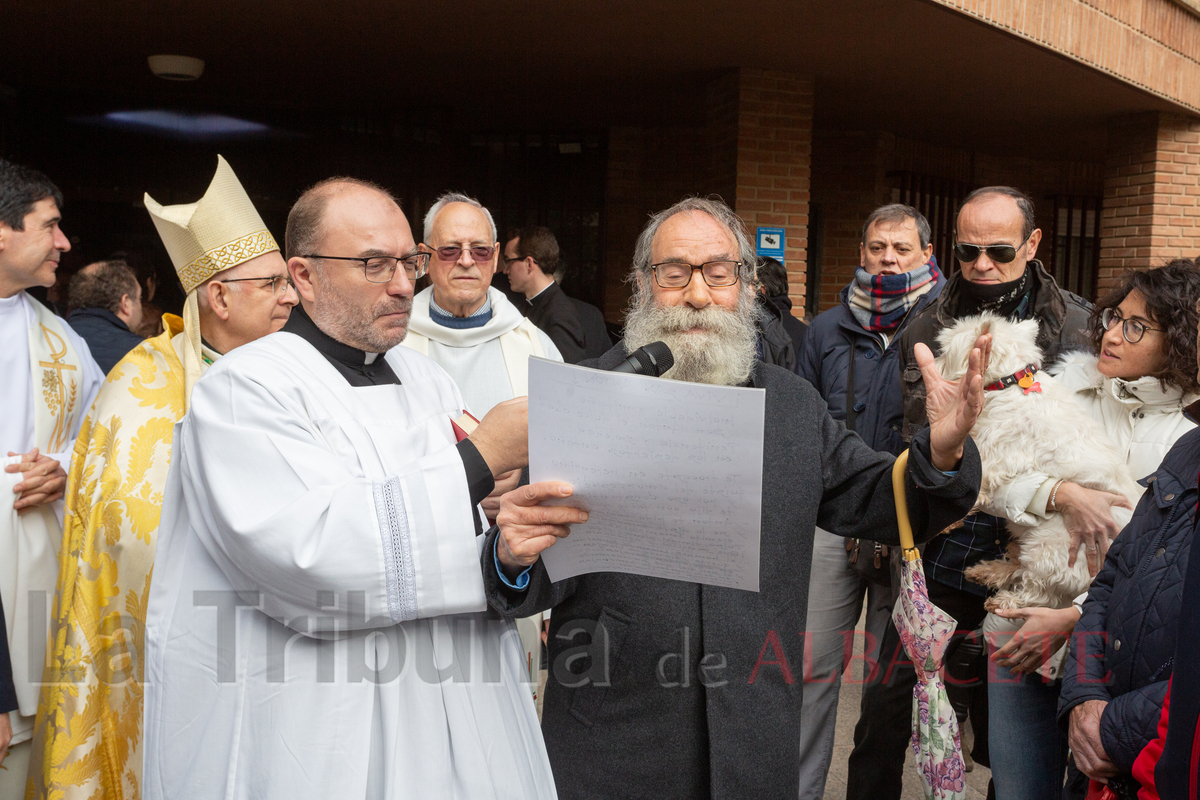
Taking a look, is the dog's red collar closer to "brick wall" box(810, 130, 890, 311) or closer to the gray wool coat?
the gray wool coat

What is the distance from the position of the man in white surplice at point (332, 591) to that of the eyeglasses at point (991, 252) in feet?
7.04

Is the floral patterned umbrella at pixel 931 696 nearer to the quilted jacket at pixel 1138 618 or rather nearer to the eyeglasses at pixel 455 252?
the quilted jacket at pixel 1138 618

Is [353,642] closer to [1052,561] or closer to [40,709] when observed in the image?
[40,709]

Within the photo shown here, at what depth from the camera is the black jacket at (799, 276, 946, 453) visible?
11.4ft

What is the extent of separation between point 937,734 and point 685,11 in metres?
5.90

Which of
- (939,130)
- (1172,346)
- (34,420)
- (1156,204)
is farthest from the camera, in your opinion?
(939,130)

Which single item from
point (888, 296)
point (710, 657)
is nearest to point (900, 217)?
point (888, 296)

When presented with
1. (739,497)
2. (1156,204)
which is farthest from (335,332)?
(1156,204)

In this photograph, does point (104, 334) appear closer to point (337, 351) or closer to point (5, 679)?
point (5, 679)

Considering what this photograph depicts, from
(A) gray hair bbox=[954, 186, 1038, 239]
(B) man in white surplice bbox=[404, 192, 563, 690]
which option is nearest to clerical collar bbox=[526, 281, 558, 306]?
(B) man in white surplice bbox=[404, 192, 563, 690]

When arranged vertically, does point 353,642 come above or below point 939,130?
below

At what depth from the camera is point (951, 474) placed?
6.19ft

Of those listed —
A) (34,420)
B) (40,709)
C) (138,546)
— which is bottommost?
(40,709)

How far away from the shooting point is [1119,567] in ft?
7.60
